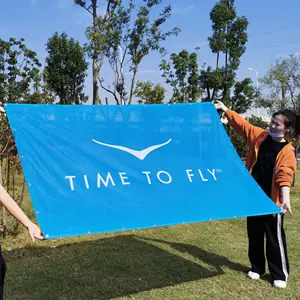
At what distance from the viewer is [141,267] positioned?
14.7 feet

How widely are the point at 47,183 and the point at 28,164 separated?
211 mm

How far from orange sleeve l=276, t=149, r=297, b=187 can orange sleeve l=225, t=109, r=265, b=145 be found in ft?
1.39

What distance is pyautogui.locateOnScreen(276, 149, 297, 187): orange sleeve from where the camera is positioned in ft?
12.0

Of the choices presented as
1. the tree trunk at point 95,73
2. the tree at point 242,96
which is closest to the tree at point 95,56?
the tree trunk at point 95,73

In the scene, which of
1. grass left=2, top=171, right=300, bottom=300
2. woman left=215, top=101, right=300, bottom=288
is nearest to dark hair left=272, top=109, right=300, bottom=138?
woman left=215, top=101, right=300, bottom=288

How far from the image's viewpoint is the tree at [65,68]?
765 inches

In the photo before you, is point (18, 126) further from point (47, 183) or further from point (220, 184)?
point (220, 184)

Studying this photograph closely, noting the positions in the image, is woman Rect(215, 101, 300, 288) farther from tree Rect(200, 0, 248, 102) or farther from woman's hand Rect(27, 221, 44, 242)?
tree Rect(200, 0, 248, 102)

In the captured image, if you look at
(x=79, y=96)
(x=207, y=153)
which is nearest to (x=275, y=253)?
(x=207, y=153)

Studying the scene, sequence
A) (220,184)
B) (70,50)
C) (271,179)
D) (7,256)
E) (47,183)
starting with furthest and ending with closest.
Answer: (70,50), (7,256), (271,179), (220,184), (47,183)

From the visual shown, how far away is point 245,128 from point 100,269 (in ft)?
7.47

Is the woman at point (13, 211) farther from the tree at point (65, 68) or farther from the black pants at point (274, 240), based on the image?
the tree at point (65, 68)

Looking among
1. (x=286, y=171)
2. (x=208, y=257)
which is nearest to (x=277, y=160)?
(x=286, y=171)

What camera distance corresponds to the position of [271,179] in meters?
3.85
